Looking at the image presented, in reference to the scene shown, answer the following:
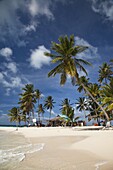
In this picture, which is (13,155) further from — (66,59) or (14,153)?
(66,59)

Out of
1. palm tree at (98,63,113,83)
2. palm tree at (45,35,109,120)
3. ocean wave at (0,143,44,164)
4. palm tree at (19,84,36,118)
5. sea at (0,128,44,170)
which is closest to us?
sea at (0,128,44,170)

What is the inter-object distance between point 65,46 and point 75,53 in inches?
62.6

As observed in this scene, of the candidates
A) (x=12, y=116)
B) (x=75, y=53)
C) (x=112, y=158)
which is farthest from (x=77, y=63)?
(x=12, y=116)

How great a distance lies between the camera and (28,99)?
52.8 m

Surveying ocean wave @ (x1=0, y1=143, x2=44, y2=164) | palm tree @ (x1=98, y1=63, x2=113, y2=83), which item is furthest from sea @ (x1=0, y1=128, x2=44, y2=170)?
palm tree @ (x1=98, y1=63, x2=113, y2=83)

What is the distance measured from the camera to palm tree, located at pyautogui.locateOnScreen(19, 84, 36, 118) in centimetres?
5262

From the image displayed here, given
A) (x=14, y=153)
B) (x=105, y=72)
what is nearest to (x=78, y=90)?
(x=105, y=72)

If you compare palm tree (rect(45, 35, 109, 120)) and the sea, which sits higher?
palm tree (rect(45, 35, 109, 120))

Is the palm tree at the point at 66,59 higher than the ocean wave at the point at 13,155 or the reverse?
higher

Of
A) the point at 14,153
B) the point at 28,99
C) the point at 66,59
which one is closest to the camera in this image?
the point at 14,153

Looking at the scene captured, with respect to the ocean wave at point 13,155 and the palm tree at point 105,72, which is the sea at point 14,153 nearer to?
the ocean wave at point 13,155

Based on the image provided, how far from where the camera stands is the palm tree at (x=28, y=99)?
173ft

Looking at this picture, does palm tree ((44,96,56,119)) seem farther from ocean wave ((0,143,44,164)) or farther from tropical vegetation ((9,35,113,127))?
ocean wave ((0,143,44,164))

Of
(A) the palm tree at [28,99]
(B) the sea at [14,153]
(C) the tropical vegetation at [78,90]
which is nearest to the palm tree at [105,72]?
(C) the tropical vegetation at [78,90]
